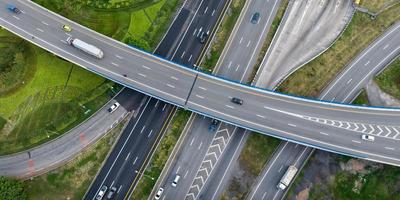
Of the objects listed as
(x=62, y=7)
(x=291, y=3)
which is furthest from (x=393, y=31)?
(x=62, y=7)

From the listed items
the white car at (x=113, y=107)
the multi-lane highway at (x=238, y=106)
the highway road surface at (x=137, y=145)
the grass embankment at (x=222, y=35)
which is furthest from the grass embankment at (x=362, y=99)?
the white car at (x=113, y=107)

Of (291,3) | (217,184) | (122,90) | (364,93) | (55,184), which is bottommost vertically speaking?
(55,184)

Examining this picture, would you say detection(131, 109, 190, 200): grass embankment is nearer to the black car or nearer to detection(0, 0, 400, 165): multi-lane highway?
the black car

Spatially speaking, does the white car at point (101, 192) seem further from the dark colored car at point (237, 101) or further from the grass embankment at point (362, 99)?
the grass embankment at point (362, 99)

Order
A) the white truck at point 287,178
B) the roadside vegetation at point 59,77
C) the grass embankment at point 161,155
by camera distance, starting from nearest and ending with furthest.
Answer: the white truck at point 287,178, the grass embankment at point 161,155, the roadside vegetation at point 59,77

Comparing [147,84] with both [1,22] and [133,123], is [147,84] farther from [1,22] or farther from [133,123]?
[1,22]

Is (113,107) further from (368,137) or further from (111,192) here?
(368,137)
